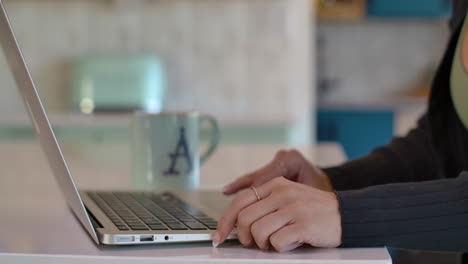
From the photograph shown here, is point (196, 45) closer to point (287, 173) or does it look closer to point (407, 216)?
point (287, 173)

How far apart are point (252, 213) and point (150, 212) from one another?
18 centimetres

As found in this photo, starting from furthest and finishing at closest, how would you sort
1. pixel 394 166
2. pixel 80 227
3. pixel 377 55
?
1. pixel 377 55
2. pixel 394 166
3. pixel 80 227

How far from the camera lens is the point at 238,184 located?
973mm

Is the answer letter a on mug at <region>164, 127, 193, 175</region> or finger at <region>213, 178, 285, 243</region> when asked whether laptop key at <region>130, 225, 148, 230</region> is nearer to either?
finger at <region>213, 178, 285, 243</region>

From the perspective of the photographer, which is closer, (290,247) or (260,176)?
(290,247)

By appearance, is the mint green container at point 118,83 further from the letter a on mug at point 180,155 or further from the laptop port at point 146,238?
the laptop port at point 146,238

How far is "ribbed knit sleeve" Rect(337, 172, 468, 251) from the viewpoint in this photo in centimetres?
66

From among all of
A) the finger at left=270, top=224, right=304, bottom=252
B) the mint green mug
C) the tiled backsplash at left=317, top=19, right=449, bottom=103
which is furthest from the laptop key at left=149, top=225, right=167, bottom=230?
the tiled backsplash at left=317, top=19, right=449, bottom=103

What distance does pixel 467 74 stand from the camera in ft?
2.78

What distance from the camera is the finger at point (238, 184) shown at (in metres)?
0.97

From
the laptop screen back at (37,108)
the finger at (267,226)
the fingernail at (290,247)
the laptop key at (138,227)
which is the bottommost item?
the fingernail at (290,247)

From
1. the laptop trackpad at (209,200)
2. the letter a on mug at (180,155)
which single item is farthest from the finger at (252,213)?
the letter a on mug at (180,155)

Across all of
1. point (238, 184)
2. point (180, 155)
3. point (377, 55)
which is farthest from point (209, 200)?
point (377, 55)

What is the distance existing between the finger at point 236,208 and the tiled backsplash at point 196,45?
3.09 metres
